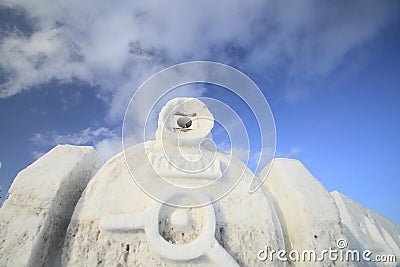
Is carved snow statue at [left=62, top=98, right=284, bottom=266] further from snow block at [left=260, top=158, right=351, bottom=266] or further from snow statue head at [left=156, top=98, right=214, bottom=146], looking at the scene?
snow block at [left=260, top=158, right=351, bottom=266]

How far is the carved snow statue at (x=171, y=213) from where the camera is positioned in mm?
4934

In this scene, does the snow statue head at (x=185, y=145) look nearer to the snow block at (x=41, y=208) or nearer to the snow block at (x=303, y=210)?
the snow block at (x=303, y=210)

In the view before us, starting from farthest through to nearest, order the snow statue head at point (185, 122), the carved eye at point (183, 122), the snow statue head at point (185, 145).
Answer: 1. the carved eye at point (183, 122)
2. the snow statue head at point (185, 122)
3. the snow statue head at point (185, 145)

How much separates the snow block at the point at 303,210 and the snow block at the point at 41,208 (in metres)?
4.44

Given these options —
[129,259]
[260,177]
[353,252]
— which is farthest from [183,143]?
[353,252]

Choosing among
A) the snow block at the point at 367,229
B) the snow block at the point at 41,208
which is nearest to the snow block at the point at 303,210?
the snow block at the point at 367,229

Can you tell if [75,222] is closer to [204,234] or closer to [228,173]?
[204,234]

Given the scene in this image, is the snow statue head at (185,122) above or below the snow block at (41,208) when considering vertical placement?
above

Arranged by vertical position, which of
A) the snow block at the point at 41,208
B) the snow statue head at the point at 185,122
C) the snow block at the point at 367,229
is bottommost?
the snow block at the point at 41,208

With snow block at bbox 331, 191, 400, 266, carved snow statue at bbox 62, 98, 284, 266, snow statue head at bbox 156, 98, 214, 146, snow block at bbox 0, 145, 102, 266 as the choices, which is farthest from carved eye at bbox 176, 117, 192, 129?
snow block at bbox 331, 191, 400, 266

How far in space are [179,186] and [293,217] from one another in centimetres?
251

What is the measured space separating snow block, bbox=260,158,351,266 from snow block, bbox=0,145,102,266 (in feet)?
14.6

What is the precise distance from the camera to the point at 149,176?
19.0 feet

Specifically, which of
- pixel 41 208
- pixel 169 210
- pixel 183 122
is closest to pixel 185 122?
pixel 183 122
